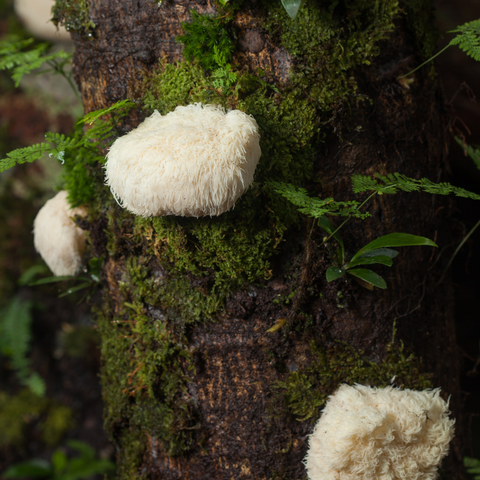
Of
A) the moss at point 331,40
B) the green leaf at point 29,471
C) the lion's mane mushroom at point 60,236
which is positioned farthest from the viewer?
the green leaf at point 29,471

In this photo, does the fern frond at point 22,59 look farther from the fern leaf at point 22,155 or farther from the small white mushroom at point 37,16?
the small white mushroom at point 37,16

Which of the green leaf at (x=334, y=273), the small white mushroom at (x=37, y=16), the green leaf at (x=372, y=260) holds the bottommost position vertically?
the green leaf at (x=334, y=273)

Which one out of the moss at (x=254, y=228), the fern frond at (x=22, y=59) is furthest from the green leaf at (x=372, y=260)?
the fern frond at (x=22, y=59)

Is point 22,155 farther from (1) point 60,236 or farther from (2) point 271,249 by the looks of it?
(2) point 271,249

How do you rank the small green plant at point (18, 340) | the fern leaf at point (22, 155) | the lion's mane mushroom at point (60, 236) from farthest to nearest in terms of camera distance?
the small green plant at point (18, 340) < the lion's mane mushroom at point (60, 236) < the fern leaf at point (22, 155)

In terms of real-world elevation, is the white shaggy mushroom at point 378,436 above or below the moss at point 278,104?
below

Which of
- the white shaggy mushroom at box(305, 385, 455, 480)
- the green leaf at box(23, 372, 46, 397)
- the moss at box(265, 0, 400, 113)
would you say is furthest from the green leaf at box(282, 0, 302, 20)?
the green leaf at box(23, 372, 46, 397)

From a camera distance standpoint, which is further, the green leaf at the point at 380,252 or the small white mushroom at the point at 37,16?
the small white mushroom at the point at 37,16
